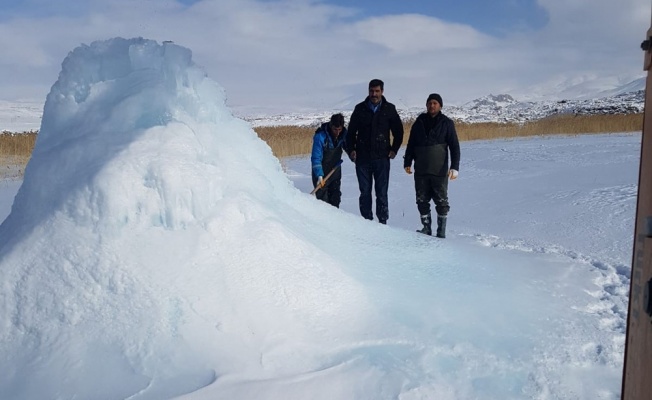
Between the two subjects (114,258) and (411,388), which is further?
(114,258)

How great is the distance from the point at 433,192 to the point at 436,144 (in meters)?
0.46

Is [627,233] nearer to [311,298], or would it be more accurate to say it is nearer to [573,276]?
[573,276]

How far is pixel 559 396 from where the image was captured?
2139mm

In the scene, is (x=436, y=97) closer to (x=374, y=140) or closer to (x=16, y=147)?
(x=374, y=140)

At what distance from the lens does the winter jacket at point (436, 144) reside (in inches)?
187

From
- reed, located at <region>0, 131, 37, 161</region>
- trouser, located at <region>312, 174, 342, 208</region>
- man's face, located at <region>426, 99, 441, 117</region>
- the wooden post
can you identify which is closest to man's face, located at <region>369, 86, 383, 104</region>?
man's face, located at <region>426, 99, 441, 117</region>

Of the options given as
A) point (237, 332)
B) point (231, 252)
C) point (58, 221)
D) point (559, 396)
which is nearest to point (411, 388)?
point (559, 396)

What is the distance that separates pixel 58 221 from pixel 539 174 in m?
8.41

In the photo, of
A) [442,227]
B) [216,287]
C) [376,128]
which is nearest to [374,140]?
[376,128]

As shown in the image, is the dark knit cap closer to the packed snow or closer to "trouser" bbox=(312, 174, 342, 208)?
"trouser" bbox=(312, 174, 342, 208)

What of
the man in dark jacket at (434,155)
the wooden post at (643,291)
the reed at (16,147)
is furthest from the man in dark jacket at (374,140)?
the reed at (16,147)

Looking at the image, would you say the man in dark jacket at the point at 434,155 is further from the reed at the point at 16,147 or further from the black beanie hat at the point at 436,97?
the reed at the point at 16,147

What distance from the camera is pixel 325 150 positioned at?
17.8 ft

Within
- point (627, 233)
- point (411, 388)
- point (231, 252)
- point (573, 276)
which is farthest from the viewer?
point (627, 233)
